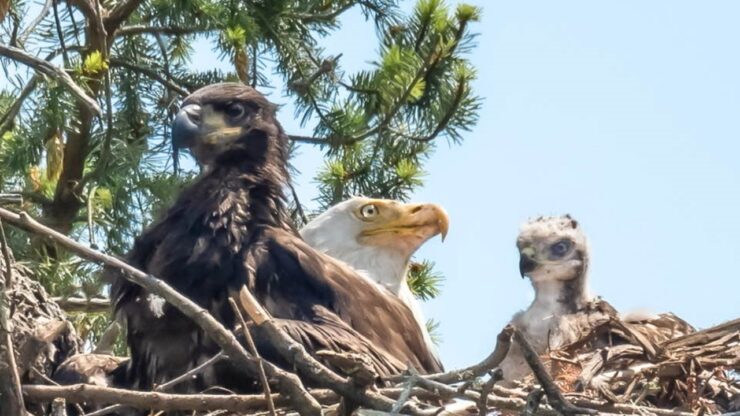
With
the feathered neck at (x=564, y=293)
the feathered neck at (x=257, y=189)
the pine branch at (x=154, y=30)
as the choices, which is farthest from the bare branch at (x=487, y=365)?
the pine branch at (x=154, y=30)

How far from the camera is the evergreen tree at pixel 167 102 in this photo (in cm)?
771

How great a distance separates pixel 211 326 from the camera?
4.84 m

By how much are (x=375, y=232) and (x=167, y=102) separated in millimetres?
1451

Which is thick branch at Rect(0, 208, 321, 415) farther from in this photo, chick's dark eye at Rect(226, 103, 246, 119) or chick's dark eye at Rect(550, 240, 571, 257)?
chick's dark eye at Rect(550, 240, 571, 257)

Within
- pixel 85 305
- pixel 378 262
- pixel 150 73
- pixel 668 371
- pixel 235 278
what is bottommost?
pixel 668 371

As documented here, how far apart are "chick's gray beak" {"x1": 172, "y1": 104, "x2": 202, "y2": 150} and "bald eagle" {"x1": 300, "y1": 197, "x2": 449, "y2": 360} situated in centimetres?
104

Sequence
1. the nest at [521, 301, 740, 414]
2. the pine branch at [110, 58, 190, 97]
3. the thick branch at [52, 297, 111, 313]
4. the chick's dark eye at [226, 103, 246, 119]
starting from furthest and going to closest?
the pine branch at [110, 58, 190, 97] → the thick branch at [52, 297, 111, 313] → the chick's dark eye at [226, 103, 246, 119] → the nest at [521, 301, 740, 414]

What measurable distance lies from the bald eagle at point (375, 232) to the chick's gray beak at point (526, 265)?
1.16ft

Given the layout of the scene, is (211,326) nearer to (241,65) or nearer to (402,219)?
(402,219)

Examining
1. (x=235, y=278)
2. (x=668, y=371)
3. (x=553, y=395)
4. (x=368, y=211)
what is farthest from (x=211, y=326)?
(x=368, y=211)

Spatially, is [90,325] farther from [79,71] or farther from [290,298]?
[290,298]

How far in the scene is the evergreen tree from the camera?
7.71m

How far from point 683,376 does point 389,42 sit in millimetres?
3063

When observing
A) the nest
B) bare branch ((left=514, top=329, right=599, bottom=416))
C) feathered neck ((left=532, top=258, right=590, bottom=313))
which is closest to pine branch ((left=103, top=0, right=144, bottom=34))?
feathered neck ((left=532, top=258, right=590, bottom=313))
